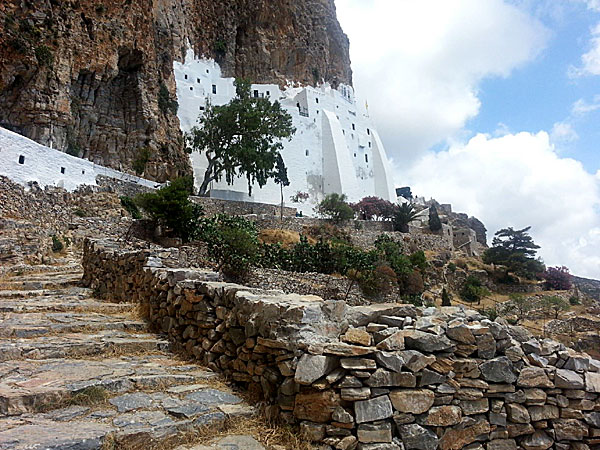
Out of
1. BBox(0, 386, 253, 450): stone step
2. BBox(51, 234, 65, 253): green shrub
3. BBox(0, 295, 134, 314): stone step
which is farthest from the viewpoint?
BBox(51, 234, 65, 253): green shrub

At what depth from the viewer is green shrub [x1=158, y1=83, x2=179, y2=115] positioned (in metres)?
33.3

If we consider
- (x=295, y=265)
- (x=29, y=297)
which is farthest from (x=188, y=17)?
(x=29, y=297)

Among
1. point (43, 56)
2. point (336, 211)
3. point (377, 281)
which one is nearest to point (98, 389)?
point (377, 281)

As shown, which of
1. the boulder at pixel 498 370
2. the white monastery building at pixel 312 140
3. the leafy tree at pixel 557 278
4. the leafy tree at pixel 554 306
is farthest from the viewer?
the white monastery building at pixel 312 140

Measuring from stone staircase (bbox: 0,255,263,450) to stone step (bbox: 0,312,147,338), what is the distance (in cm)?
1

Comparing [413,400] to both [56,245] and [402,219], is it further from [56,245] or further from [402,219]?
[402,219]

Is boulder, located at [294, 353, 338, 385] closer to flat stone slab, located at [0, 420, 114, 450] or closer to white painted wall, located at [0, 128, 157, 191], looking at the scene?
flat stone slab, located at [0, 420, 114, 450]

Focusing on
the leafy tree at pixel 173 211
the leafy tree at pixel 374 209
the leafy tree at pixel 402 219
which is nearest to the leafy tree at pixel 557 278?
the leafy tree at pixel 402 219

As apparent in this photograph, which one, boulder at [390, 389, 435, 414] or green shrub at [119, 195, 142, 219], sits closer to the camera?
boulder at [390, 389, 435, 414]

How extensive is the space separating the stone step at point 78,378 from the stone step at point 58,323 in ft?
3.31

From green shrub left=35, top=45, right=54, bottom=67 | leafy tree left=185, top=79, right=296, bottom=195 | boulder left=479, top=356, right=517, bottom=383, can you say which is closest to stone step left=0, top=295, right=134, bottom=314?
boulder left=479, top=356, right=517, bottom=383

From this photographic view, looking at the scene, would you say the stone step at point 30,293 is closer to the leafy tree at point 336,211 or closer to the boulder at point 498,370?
the boulder at point 498,370

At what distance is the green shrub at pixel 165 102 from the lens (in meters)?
33.3

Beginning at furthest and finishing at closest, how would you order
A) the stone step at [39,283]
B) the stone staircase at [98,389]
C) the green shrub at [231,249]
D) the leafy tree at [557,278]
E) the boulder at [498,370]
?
1. the leafy tree at [557,278]
2. the green shrub at [231,249]
3. the stone step at [39,283]
4. the boulder at [498,370]
5. the stone staircase at [98,389]
